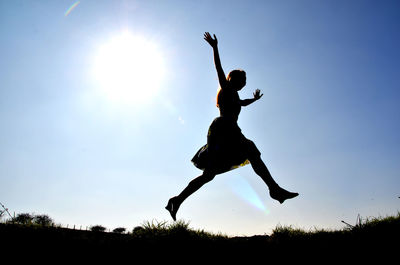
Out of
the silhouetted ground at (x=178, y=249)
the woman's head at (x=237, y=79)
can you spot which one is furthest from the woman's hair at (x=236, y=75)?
the silhouetted ground at (x=178, y=249)

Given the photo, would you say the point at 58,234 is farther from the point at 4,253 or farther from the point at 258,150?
the point at 258,150

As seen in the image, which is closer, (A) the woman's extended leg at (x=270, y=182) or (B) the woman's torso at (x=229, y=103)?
(A) the woman's extended leg at (x=270, y=182)

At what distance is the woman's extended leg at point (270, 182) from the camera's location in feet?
12.3

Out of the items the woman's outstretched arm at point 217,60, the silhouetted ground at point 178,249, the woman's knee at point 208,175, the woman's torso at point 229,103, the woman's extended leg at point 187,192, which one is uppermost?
the woman's outstretched arm at point 217,60

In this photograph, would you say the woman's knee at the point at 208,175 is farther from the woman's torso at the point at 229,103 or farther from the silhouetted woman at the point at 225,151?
the woman's torso at the point at 229,103

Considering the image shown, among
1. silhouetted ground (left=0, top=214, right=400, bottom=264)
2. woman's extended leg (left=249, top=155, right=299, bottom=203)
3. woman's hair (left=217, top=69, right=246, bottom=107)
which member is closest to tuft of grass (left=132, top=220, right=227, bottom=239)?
silhouetted ground (left=0, top=214, right=400, bottom=264)

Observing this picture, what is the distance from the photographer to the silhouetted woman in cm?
382

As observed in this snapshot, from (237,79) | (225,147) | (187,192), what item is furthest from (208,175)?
(237,79)

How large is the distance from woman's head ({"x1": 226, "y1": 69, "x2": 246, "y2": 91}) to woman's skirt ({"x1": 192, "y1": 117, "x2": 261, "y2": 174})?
0.76 m

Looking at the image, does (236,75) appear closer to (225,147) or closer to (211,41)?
(211,41)

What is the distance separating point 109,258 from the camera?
2104 mm

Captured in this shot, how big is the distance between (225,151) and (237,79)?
1.43 m

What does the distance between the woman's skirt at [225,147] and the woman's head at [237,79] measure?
29.8 inches

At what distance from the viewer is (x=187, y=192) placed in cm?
381
